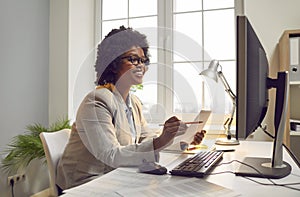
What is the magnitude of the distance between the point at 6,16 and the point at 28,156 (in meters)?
1.04

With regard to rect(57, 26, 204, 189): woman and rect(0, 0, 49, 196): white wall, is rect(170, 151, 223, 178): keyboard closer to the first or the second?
rect(57, 26, 204, 189): woman

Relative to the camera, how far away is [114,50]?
4.79ft

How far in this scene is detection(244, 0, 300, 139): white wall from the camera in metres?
2.36

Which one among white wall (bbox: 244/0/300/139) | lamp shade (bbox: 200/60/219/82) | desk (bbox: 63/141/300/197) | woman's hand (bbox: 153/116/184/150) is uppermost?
white wall (bbox: 244/0/300/139)

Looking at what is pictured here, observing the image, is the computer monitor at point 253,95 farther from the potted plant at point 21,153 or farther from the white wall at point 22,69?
the white wall at point 22,69

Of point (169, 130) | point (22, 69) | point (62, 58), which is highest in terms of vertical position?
point (62, 58)

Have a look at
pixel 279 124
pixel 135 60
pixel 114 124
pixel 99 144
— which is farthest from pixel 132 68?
pixel 279 124

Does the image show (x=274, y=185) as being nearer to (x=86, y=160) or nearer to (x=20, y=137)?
(x=86, y=160)

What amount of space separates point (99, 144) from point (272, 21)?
6.17 feet

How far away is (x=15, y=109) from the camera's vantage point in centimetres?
233

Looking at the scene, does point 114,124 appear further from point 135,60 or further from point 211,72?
point 211,72

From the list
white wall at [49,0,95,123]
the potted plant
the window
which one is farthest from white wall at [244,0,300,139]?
the potted plant

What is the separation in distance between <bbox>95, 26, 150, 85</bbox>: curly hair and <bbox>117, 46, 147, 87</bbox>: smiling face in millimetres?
23

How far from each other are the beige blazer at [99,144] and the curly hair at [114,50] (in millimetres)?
135
